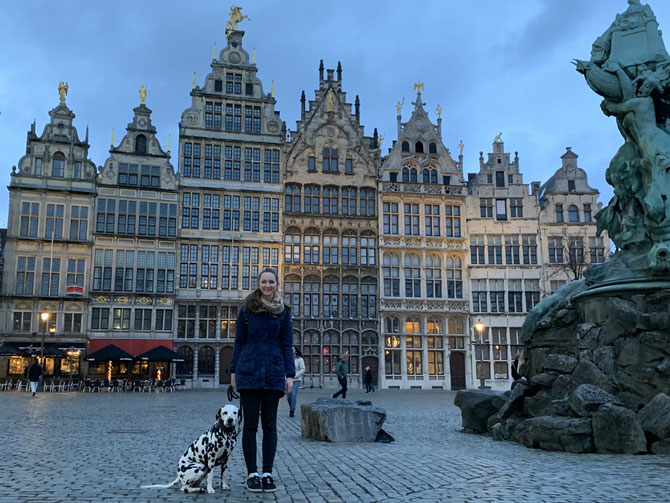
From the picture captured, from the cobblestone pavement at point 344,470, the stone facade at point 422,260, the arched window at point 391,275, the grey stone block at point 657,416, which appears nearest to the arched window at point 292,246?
the stone facade at point 422,260

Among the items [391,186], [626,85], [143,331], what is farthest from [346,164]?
[626,85]

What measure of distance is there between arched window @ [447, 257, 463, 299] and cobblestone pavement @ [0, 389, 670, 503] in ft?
103

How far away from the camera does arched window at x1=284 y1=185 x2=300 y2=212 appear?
1694 inches

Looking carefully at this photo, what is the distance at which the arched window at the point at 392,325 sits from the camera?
42.7m

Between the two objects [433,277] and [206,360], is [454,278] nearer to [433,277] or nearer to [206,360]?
[433,277]

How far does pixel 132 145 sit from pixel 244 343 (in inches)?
1458

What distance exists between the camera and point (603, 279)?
12680 mm

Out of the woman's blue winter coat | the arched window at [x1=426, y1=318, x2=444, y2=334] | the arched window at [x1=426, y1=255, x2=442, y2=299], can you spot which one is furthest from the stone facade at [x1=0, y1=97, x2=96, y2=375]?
the woman's blue winter coat

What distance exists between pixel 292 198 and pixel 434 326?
1253 cm

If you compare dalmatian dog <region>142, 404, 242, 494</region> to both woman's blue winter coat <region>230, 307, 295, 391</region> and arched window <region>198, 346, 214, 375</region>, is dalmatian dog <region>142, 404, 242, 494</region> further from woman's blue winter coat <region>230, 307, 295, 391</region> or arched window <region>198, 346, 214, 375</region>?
arched window <region>198, 346, 214, 375</region>

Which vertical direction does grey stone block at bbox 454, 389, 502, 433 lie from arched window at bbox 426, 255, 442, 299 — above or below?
below

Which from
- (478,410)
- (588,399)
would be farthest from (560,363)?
(478,410)

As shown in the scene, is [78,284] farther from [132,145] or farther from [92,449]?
[92,449]

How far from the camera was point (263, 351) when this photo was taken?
673 cm
